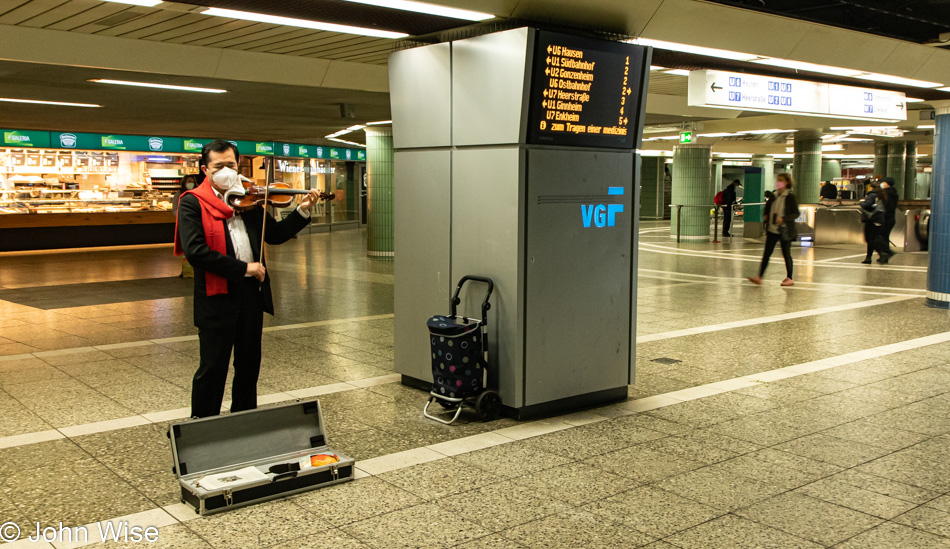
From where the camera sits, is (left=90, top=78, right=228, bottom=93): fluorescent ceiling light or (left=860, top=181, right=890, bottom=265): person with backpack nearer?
(left=90, top=78, right=228, bottom=93): fluorescent ceiling light

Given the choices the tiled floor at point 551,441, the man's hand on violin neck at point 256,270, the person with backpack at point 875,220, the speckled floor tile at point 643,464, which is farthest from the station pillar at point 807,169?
the man's hand on violin neck at point 256,270

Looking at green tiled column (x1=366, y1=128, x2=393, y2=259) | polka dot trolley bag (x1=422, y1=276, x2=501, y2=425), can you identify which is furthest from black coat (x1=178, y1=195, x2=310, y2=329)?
green tiled column (x1=366, y1=128, x2=393, y2=259)

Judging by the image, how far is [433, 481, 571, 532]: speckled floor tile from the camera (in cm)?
406

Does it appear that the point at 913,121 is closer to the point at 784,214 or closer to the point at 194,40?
the point at 784,214

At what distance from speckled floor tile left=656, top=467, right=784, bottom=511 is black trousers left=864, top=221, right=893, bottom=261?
15363 millimetres

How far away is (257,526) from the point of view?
13.1ft

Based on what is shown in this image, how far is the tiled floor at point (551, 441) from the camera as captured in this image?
399 cm

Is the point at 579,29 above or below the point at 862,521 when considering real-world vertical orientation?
above

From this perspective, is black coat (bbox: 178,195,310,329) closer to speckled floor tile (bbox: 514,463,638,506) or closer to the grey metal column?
speckled floor tile (bbox: 514,463,638,506)

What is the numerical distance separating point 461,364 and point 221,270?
76.5 inches

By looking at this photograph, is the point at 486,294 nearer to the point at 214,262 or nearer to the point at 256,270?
the point at 256,270

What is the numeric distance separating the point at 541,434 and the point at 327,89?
27.0 feet

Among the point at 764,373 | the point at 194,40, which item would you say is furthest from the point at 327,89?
the point at 764,373

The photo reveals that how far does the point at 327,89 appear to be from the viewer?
12281mm
